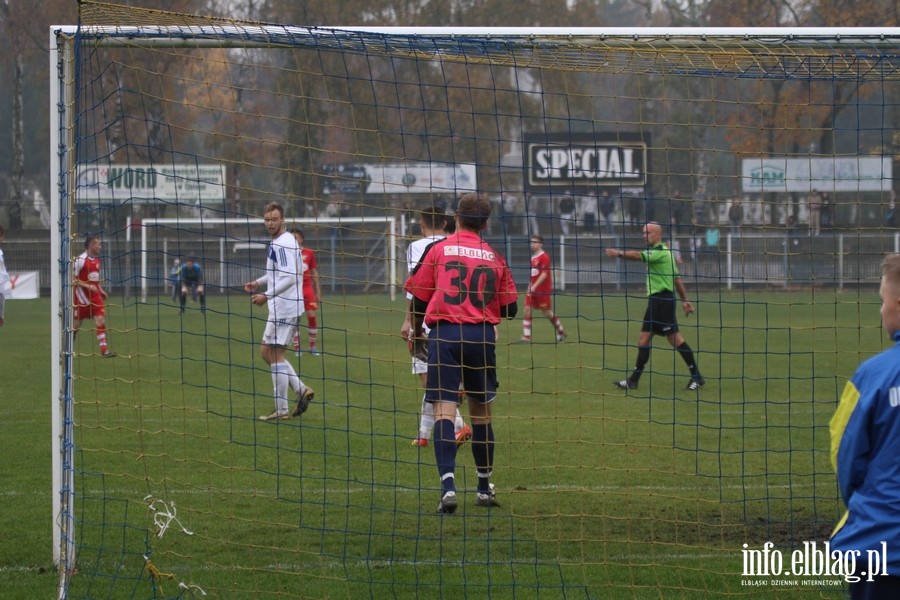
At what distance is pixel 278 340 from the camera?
978 cm

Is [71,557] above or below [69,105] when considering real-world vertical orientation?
below

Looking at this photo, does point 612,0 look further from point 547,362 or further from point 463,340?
point 463,340

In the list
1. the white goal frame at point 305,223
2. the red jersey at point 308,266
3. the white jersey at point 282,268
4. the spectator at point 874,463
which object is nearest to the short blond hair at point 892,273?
the spectator at point 874,463

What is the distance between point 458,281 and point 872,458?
3.55 meters

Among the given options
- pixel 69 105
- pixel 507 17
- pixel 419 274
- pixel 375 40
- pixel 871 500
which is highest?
pixel 507 17

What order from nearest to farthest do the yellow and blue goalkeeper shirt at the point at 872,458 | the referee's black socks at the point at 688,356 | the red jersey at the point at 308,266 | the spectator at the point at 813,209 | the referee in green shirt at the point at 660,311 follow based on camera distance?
the yellow and blue goalkeeper shirt at the point at 872,458, the spectator at the point at 813,209, the referee in green shirt at the point at 660,311, the referee's black socks at the point at 688,356, the red jersey at the point at 308,266

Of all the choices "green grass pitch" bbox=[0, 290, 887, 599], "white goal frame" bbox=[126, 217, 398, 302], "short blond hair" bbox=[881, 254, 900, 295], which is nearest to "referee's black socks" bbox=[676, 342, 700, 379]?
"green grass pitch" bbox=[0, 290, 887, 599]

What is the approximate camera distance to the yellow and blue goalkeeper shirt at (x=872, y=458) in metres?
3.05

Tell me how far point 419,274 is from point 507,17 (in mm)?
34498

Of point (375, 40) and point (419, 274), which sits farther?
point (419, 274)

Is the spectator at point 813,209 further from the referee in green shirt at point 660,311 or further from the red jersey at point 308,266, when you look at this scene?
the red jersey at point 308,266

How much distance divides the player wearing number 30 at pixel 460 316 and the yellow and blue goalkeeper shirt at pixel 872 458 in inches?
130

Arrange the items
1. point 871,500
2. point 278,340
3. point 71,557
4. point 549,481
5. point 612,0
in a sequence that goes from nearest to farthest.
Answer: point 871,500
point 71,557
point 549,481
point 278,340
point 612,0

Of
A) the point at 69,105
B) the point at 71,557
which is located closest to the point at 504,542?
the point at 71,557
